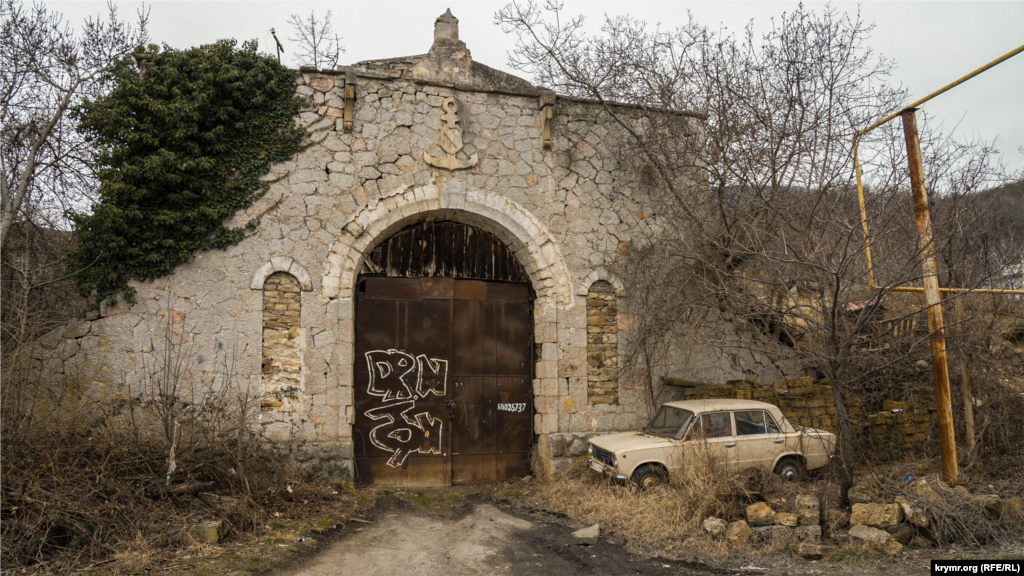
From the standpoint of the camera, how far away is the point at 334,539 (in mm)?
6211

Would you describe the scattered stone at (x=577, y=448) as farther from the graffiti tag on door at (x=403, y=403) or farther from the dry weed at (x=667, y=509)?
the graffiti tag on door at (x=403, y=403)

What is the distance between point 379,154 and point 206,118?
7.17ft

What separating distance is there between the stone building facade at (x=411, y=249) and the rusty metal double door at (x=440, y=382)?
0.05 metres

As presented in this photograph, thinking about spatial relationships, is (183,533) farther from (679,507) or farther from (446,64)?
(446,64)

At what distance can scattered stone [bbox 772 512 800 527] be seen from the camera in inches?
225

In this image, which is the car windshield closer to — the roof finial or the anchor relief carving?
the anchor relief carving

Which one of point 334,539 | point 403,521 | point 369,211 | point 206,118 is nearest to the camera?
point 334,539

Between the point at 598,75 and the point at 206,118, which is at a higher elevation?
the point at 598,75

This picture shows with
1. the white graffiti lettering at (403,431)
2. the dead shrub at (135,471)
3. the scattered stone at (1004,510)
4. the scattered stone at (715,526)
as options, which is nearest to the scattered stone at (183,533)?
the dead shrub at (135,471)

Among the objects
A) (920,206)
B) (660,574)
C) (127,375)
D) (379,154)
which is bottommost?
(660,574)

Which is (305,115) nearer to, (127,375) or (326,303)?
(326,303)

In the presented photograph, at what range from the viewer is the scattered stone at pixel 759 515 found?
5895mm

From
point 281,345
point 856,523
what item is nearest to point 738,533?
point 856,523

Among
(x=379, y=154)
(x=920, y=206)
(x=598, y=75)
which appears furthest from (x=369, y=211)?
(x=920, y=206)
